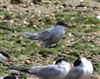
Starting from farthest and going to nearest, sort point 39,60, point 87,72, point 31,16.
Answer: point 31,16, point 39,60, point 87,72

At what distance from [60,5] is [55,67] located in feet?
20.0

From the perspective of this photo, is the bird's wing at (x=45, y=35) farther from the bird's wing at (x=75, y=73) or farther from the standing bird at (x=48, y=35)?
the bird's wing at (x=75, y=73)

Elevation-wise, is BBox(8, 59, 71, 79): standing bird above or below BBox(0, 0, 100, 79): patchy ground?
above

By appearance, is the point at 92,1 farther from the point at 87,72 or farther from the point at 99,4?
the point at 87,72

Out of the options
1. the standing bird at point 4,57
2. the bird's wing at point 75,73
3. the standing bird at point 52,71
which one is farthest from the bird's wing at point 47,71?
the standing bird at point 4,57

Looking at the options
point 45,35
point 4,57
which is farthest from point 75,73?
point 45,35

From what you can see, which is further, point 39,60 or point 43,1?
point 43,1

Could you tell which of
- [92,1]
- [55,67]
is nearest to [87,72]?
[55,67]

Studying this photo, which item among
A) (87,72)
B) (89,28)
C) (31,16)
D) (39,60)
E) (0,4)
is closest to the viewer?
(87,72)

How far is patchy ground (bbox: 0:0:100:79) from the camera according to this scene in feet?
31.9

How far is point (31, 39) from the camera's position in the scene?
34.7ft

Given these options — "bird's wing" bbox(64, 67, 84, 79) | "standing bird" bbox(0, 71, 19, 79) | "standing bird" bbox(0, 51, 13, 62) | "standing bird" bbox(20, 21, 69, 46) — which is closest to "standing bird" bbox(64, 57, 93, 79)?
"bird's wing" bbox(64, 67, 84, 79)

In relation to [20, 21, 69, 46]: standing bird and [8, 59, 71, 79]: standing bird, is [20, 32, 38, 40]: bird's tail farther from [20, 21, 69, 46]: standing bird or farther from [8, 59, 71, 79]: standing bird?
[8, 59, 71, 79]: standing bird

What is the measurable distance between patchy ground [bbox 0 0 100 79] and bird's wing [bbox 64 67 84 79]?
24.5 inches
